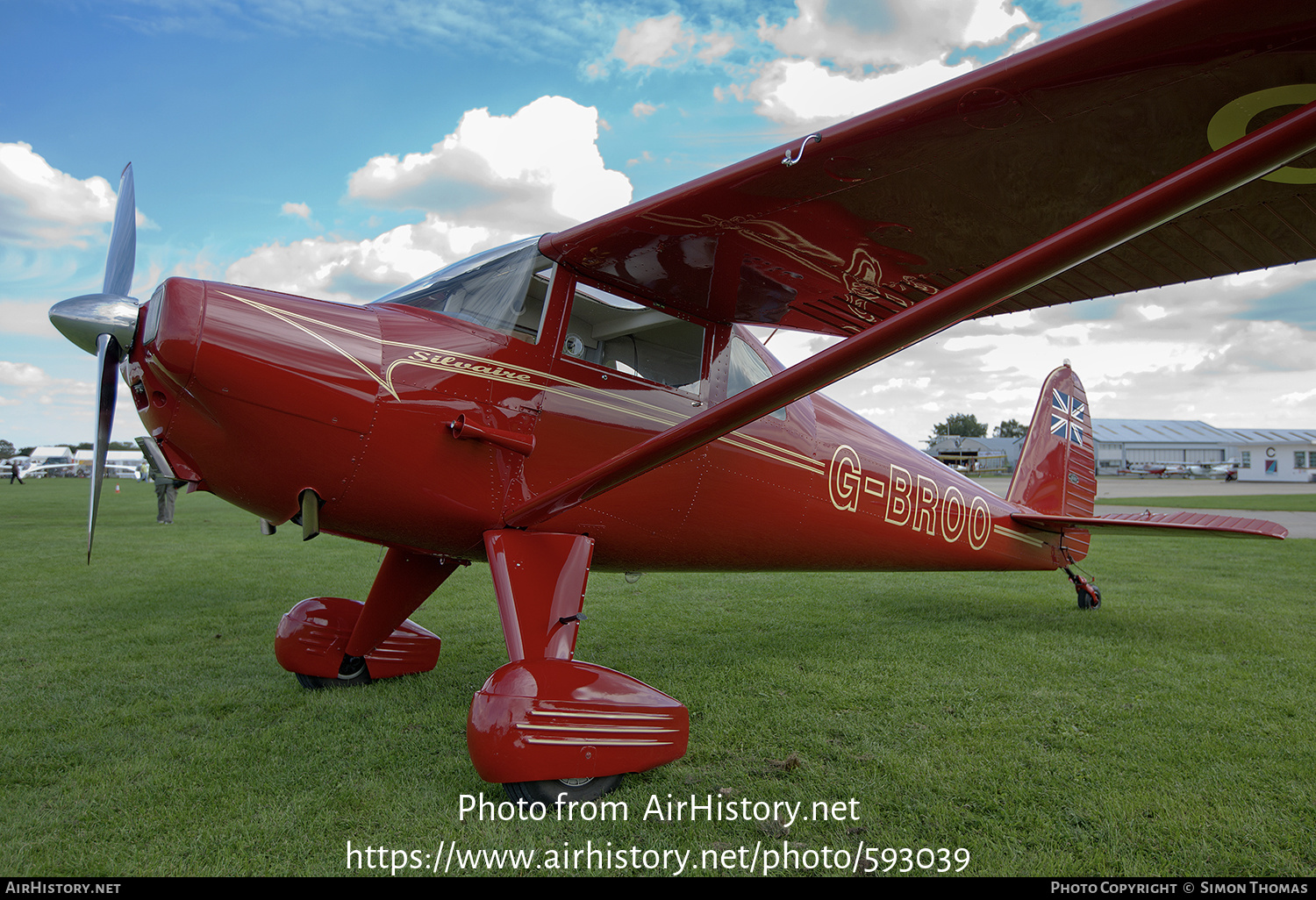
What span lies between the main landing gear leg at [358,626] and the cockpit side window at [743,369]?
1.86 m

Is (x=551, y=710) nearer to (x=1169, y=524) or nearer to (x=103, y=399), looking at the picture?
(x=103, y=399)

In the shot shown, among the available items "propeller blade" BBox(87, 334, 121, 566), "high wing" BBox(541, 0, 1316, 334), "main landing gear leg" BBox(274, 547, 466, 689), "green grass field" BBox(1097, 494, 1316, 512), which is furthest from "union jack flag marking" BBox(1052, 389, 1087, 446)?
"green grass field" BBox(1097, 494, 1316, 512)

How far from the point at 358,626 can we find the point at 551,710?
2005 mm

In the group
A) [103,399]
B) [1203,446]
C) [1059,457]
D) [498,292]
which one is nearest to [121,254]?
[103,399]

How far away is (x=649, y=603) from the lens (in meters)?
6.90

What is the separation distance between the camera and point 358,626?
13.4ft

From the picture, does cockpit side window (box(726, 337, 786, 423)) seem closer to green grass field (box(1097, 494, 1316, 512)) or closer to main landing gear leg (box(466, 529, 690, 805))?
main landing gear leg (box(466, 529, 690, 805))

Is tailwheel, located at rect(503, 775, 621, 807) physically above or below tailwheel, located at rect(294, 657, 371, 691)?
above

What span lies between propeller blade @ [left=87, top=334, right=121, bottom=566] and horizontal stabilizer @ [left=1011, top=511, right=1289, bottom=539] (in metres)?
5.97

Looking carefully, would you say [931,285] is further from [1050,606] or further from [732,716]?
[1050,606]

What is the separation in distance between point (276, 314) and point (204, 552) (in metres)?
9.10

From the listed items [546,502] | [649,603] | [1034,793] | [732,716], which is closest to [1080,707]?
[1034,793]

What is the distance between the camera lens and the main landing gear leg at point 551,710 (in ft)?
8.41

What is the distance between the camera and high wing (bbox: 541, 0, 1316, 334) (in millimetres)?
2232
